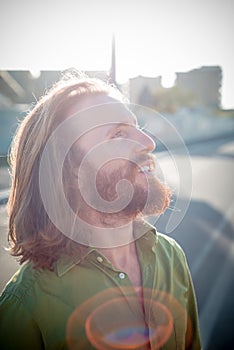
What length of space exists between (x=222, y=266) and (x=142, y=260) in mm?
3194

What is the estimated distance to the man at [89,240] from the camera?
1428 millimetres

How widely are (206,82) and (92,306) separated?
79.5 metres

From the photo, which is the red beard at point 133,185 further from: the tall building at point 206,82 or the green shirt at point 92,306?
the tall building at point 206,82

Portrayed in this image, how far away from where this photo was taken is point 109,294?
1492mm

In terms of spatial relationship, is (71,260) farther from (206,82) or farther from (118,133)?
(206,82)

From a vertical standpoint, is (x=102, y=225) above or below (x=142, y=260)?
above

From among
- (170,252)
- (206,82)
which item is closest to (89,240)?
(170,252)

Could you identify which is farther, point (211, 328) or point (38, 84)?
point (38, 84)

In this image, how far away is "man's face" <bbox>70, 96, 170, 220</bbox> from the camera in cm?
169

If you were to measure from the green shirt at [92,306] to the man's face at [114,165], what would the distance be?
230mm

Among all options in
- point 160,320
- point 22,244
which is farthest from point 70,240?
point 160,320

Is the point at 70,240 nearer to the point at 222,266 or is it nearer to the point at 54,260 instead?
the point at 54,260

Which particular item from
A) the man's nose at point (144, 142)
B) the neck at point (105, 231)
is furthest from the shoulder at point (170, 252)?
the man's nose at point (144, 142)

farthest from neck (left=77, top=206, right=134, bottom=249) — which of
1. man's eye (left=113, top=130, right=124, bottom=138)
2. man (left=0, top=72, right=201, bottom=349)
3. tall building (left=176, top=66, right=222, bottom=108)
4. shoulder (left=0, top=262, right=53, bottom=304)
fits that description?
tall building (left=176, top=66, right=222, bottom=108)
